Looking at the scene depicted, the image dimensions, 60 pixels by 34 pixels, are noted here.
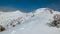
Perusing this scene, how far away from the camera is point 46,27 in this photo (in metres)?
10.7

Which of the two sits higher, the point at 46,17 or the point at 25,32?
the point at 46,17

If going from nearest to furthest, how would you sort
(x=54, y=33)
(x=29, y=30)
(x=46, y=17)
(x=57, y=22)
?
(x=54, y=33)
(x=29, y=30)
(x=57, y=22)
(x=46, y=17)

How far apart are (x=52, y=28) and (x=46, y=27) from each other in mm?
421

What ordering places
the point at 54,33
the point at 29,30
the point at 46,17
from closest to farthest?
the point at 54,33 → the point at 29,30 → the point at 46,17

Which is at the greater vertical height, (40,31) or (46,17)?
(46,17)

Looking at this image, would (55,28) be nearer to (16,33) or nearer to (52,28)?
(52,28)

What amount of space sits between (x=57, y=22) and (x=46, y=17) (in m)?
1.60

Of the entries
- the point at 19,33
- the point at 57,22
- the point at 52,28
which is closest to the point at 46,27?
the point at 52,28

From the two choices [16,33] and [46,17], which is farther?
[46,17]

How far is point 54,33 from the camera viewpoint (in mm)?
9625

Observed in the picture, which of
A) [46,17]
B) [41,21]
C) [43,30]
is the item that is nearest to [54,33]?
[43,30]

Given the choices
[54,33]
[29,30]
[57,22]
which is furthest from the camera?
[57,22]

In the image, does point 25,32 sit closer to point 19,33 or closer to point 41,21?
point 19,33

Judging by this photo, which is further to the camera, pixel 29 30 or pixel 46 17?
pixel 46 17
